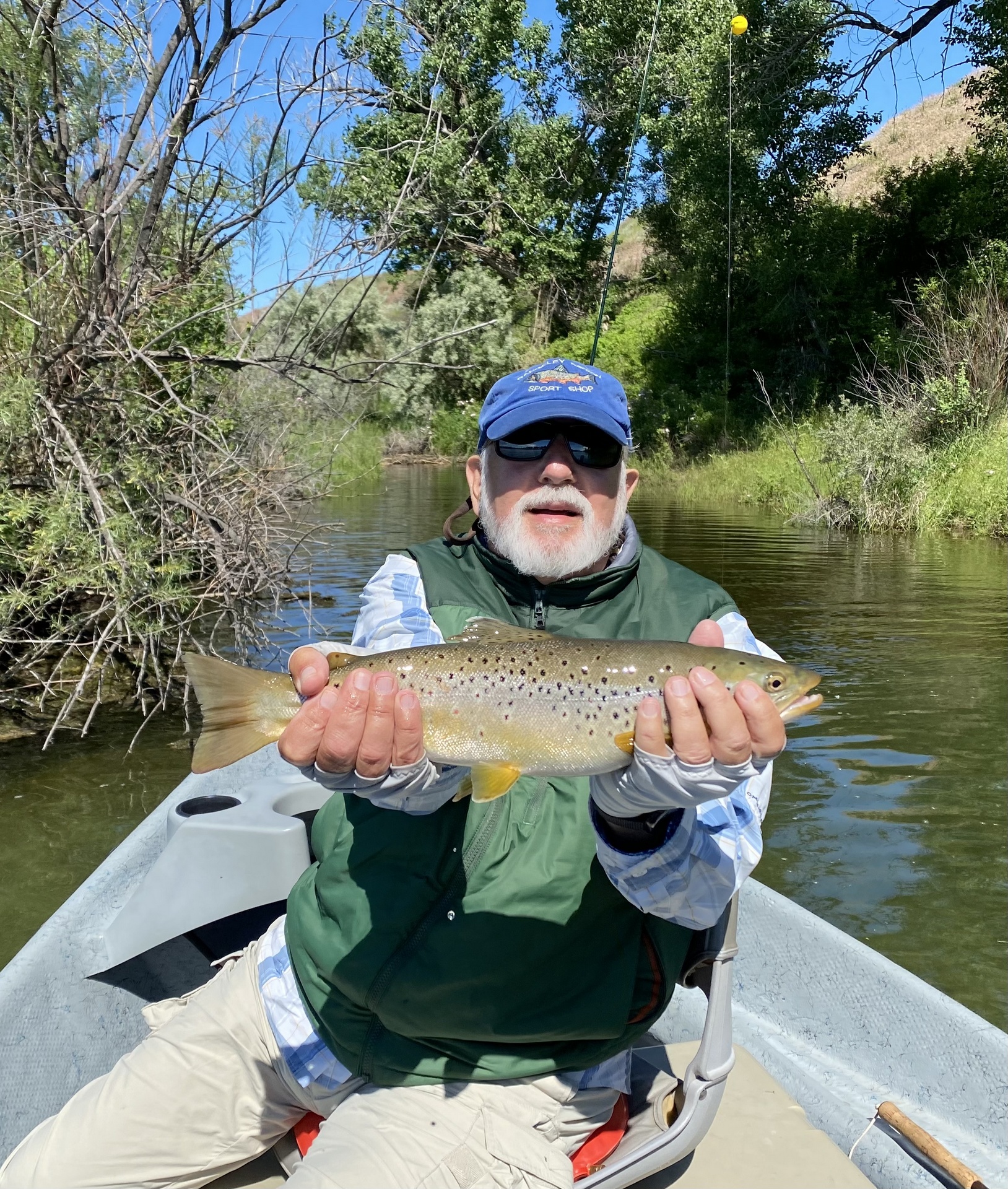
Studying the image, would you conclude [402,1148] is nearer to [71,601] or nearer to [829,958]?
[829,958]

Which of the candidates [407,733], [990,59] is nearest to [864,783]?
[407,733]

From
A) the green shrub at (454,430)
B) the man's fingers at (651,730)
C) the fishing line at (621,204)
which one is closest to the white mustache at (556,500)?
the man's fingers at (651,730)

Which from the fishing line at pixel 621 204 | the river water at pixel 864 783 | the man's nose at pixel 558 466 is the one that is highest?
the fishing line at pixel 621 204

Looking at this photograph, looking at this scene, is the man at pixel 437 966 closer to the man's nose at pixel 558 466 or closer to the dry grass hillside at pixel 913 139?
the man's nose at pixel 558 466

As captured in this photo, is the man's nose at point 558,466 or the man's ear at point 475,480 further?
the man's ear at point 475,480

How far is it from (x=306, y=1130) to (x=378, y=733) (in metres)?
1.30

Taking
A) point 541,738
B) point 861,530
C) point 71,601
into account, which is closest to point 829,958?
point 541,738

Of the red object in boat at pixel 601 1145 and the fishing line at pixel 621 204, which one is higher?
the fishing line at pixel 621 204

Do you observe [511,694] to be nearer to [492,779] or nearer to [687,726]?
[492,779]

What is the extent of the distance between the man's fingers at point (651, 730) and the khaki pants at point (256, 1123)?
3.20 ft

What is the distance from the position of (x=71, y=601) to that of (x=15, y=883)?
8.75 ft

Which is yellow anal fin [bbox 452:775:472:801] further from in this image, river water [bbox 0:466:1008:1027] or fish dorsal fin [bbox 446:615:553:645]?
river water [bbox 0:466:1008:1027]

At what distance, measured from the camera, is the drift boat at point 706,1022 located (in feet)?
8.77

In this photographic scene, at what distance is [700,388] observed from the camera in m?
35.2
